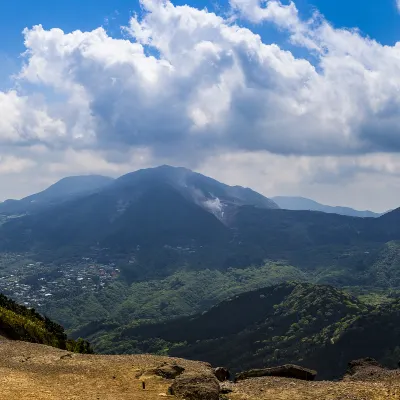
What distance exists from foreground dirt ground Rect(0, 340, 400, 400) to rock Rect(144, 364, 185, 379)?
3.13 feet

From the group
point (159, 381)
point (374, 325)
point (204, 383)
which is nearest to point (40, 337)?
point (159, 381)

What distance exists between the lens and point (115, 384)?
3488 centimetres

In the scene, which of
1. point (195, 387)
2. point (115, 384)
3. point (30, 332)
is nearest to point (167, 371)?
point (115, 384)

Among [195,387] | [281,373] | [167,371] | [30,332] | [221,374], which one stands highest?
[195,387]

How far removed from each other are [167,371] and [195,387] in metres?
7.97

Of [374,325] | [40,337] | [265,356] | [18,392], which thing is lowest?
[265,356]

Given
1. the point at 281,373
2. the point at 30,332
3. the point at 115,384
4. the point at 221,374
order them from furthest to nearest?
the point at 30,332
the point at 221,374
the point at 281,373
the point at 115,384

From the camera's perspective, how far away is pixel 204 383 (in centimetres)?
3200

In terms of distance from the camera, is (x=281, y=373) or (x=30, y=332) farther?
(x=30, y=332)

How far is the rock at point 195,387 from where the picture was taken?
1196 inches

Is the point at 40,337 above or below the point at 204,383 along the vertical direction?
below

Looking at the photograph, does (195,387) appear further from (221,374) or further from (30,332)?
(30,332)

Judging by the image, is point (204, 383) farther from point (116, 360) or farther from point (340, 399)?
point (116, 360)

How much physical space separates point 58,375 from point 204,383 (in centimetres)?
1403
